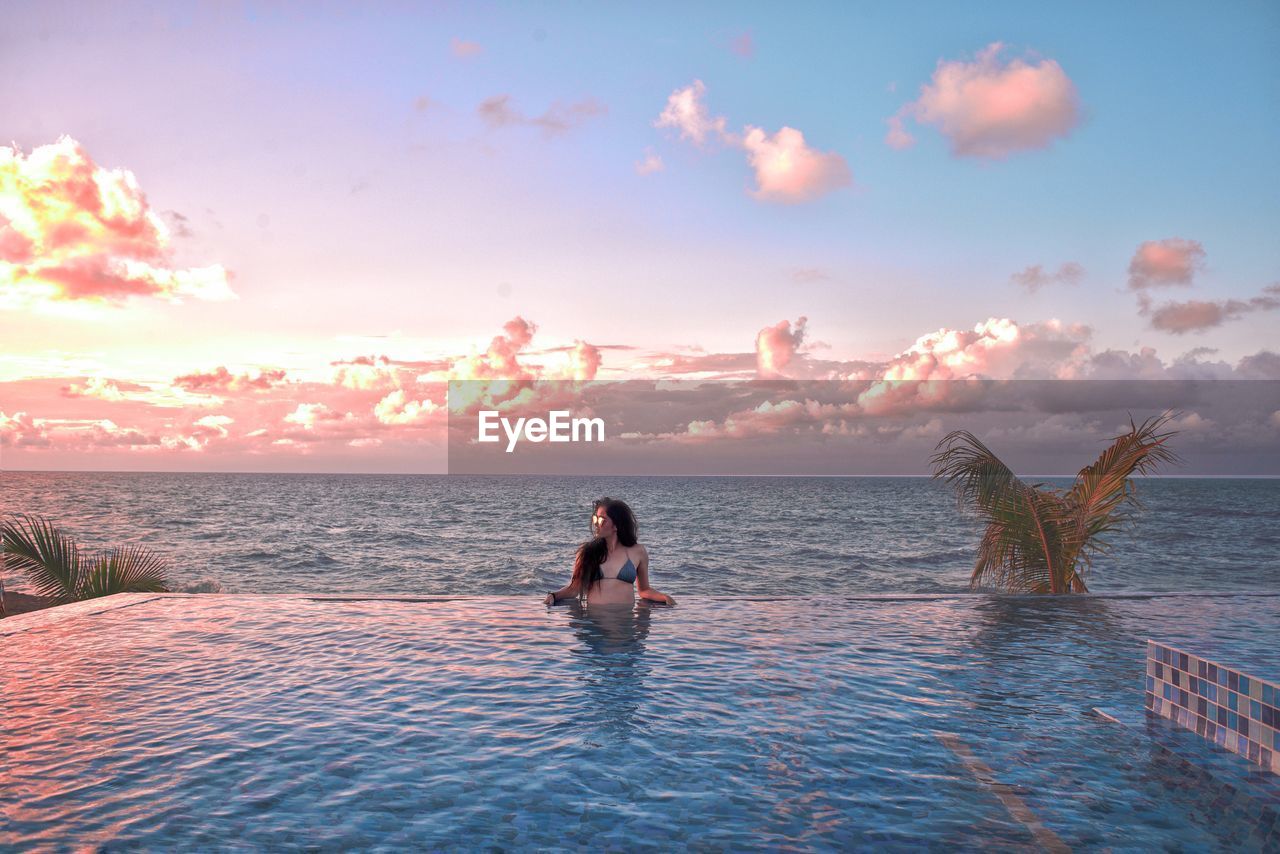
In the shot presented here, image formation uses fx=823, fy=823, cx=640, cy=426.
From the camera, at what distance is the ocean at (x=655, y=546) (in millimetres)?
31625

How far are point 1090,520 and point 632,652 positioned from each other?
885 centimetres

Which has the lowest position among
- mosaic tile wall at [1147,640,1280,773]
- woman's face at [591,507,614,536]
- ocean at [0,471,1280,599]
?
ocean at [0,471,1280,599]

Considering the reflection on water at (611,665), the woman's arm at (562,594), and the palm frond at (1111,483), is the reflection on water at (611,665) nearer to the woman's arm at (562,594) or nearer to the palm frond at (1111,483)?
the woman's arm at (562,594)

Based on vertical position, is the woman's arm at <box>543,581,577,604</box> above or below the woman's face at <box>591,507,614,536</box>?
below

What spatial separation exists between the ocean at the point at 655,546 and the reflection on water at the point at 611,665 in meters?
2.81

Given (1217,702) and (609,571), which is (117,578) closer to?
(609,571)

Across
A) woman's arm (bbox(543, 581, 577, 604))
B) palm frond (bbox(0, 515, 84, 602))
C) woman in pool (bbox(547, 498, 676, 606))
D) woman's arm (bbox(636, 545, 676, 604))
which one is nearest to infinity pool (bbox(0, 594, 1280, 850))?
woman's arm (bbox(543, 581, 577, 604))

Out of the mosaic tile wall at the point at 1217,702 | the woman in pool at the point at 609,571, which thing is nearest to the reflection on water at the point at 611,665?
the woman in pool at the point at 609,571

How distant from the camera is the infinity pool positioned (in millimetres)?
4359

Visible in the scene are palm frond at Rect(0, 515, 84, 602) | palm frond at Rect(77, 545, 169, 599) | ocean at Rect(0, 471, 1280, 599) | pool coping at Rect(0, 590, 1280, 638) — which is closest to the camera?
pool coping at Rect(0, 590, 1280, 638)

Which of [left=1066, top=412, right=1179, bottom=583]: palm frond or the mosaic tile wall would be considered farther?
[left=1066, top=412, right=1179, bottom=583]: palm frond

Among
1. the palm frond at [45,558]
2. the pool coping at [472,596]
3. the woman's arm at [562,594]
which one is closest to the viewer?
the woman's arm at [562,594]

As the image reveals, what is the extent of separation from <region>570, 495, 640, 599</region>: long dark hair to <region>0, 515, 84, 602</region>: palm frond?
7776 mm

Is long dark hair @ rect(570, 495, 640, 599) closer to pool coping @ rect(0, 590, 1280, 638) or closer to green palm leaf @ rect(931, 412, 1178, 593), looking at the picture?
pool coping @ rect(0, 590, 1280, 638)
